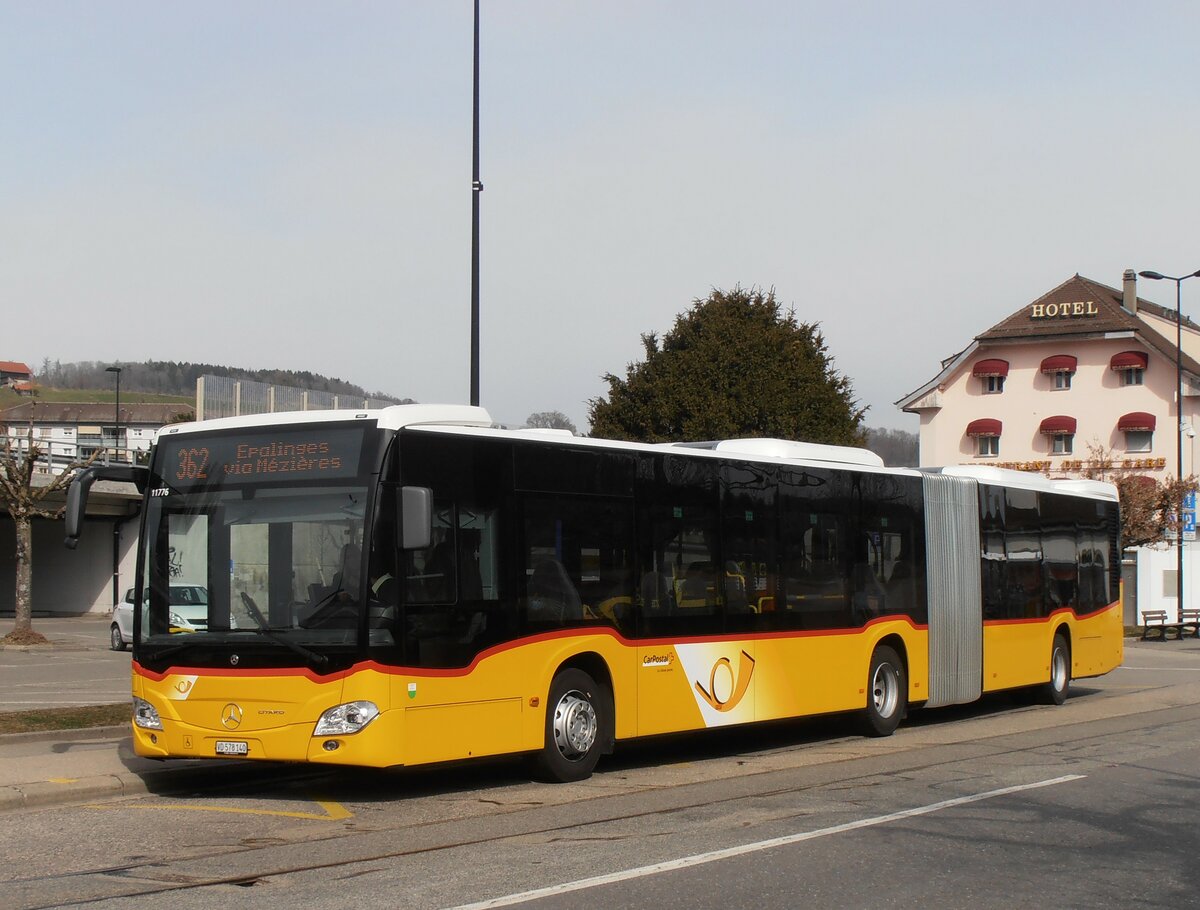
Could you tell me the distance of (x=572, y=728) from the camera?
40.9ft

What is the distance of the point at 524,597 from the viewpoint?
1205 centimetres

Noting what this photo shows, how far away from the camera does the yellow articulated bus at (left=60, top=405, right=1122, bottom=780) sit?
1087 cm

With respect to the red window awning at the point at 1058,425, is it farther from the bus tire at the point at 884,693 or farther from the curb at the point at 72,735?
the curb at the point at 72,735

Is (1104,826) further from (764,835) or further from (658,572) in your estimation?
(658,572)

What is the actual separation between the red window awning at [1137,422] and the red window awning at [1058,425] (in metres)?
2.34

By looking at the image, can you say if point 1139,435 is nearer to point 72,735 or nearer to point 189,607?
point 72,735

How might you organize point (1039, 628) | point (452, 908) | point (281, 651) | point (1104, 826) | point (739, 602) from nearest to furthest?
point (452, 908)
point (1104, 826)
point (281, 651)
point (739, 602)
point (1039, 628)

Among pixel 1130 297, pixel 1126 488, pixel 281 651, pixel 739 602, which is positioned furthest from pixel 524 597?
pixel 1130 297

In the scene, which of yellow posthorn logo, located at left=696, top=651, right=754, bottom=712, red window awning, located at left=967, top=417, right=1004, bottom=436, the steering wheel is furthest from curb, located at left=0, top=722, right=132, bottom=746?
red window awning, located at left=967, top=417, right=1004, bottom=436

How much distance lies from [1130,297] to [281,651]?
7004 cm

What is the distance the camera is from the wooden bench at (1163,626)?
4297cm

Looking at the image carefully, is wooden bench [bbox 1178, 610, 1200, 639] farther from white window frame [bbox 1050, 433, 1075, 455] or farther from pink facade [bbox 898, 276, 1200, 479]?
white window frame [bbox 1050, 433, 1075, 455]

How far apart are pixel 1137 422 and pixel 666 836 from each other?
6157cm

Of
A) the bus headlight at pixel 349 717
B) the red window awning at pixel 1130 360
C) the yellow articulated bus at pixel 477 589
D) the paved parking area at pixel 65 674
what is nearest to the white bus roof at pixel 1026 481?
the yellow articulated bus at pixel 477 589
